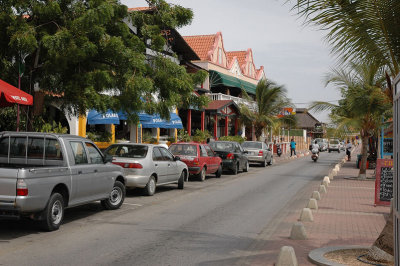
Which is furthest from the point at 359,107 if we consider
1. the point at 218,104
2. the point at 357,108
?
the point at 218,104

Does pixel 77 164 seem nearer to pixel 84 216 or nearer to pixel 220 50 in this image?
pixel 84 216

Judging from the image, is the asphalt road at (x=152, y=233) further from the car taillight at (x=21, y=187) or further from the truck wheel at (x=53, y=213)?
the car taillight at (x=21, y=187)

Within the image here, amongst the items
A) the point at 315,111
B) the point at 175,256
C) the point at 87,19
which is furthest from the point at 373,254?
the point at 315,111

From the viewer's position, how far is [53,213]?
870cm

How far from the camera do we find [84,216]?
10.5 m

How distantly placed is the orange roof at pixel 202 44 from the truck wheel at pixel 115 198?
32.8m

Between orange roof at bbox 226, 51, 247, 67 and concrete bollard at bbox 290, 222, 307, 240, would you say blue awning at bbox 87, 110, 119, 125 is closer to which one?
concrete bollard at bbox 290, 222, 307, 240

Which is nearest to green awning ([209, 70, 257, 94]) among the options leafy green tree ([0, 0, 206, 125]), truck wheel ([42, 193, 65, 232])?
leafy green tree ([0, 0, 206, 125])

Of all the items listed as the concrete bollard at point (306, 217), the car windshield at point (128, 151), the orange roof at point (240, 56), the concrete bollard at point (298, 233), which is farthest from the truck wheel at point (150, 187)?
the orange roof at point (240, 56)

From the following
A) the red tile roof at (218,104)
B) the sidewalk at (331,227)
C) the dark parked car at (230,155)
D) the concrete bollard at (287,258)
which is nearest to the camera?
the concrete bollard at (287,258)

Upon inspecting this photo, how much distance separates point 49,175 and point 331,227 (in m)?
5.59

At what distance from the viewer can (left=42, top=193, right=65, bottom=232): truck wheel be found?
8.38 meters

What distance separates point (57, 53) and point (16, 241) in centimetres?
561

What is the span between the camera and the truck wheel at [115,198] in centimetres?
1138
